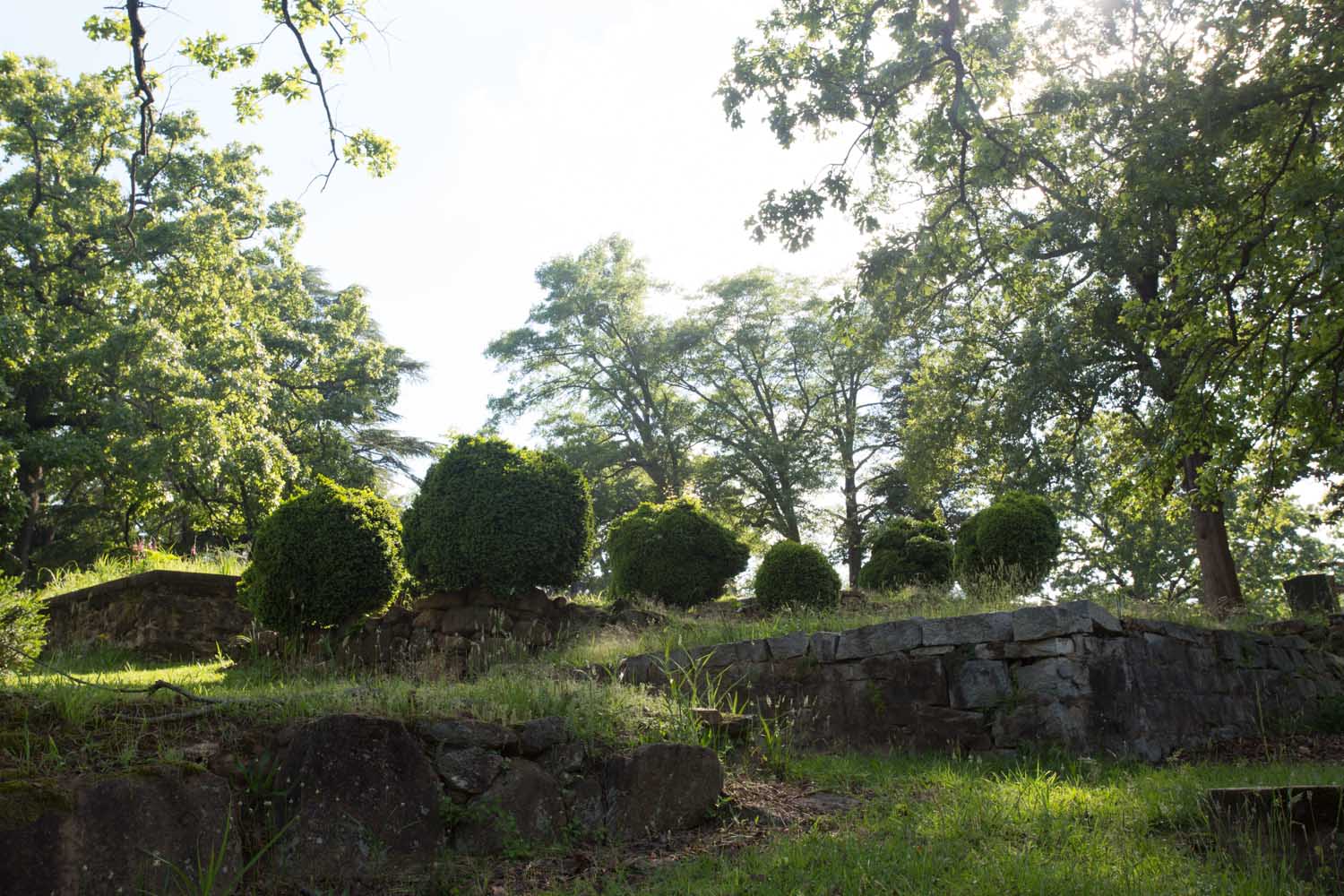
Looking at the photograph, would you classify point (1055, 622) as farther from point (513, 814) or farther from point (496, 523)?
point (496, 523)

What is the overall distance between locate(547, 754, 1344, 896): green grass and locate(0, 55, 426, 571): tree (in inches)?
464

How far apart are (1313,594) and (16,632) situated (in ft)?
46.9

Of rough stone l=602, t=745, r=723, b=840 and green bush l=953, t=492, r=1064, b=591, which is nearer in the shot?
rough stone l=602, t=745, r=723, b=840

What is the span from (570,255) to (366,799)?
2277cm

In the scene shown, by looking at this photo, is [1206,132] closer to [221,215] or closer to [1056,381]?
[1056,381]

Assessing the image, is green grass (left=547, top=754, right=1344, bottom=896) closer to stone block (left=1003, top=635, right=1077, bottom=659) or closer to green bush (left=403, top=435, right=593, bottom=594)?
stone block (left=1003, top=635, right=1077, bottom=659)

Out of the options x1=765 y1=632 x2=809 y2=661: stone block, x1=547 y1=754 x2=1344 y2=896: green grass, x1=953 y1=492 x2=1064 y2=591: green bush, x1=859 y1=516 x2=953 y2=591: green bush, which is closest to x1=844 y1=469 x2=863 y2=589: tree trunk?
x1=859 y1=516 x2=953 y2=591: green bush

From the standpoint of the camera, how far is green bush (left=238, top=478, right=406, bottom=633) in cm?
879

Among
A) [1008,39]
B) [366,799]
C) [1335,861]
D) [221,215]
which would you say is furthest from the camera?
[221,215]

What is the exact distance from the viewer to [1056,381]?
477 inches

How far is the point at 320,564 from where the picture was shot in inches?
347

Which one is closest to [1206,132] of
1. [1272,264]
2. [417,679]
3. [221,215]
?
[1272,264]

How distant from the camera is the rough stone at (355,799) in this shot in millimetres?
3729

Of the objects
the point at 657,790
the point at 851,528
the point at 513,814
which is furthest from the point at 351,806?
the point at 851,528
